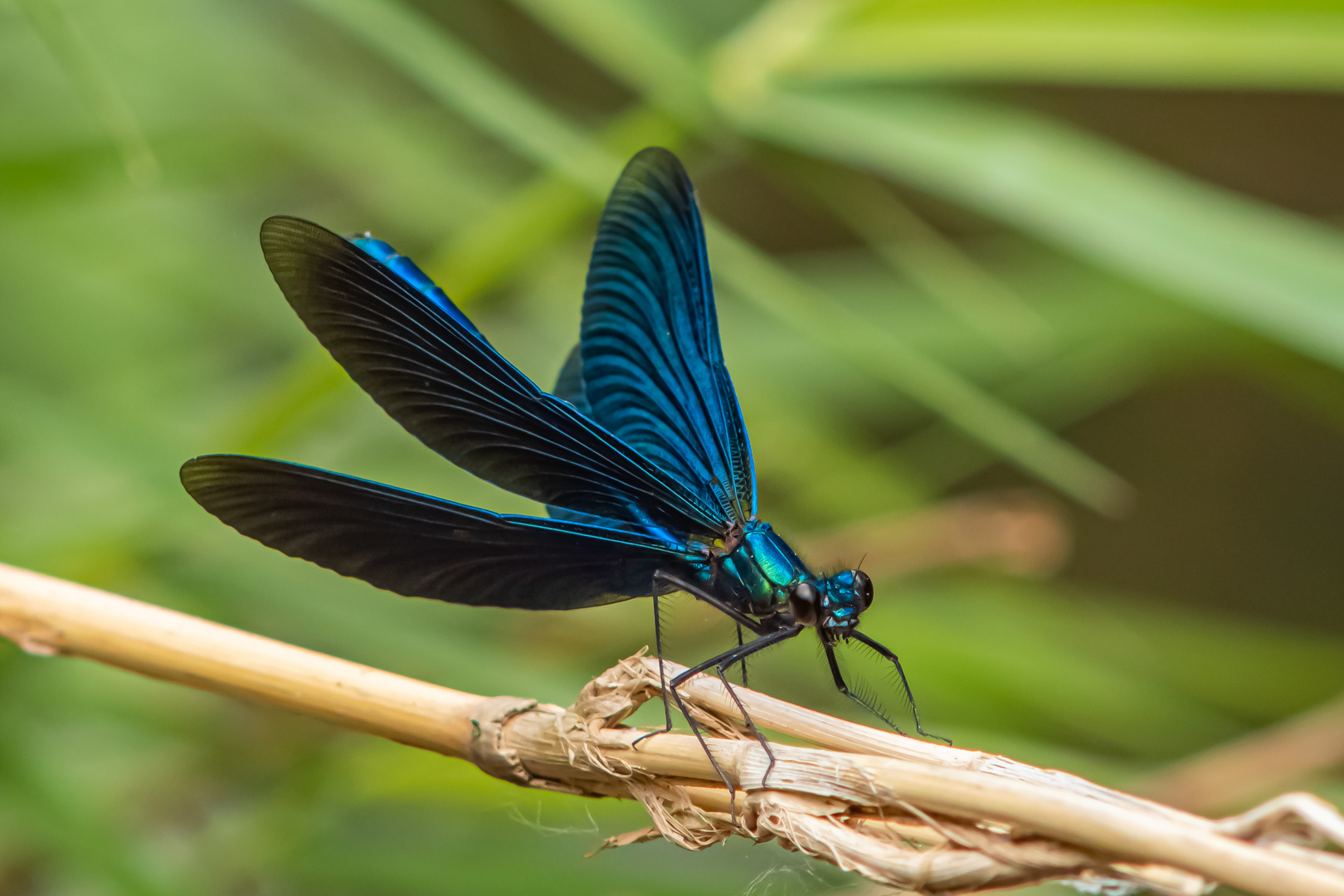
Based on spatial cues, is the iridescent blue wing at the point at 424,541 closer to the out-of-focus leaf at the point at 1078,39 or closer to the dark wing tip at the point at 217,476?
the dark wing tip at the point at 217,476

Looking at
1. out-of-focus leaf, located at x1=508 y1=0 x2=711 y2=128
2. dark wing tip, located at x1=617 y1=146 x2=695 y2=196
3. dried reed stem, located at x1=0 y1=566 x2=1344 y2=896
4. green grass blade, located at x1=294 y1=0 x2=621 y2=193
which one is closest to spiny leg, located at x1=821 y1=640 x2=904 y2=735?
dried reed stem, located at x1=0 y1=566 x2=1344 y2=896

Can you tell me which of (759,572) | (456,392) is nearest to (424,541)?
(456,392)

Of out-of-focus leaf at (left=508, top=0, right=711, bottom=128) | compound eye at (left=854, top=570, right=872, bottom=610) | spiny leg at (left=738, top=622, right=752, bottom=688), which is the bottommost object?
spiny leg at (left=738, top=622, right=752, bottom=688)

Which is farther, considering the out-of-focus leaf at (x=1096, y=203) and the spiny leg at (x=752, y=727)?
the out-of-focus leaf at (x=1096, y=203)

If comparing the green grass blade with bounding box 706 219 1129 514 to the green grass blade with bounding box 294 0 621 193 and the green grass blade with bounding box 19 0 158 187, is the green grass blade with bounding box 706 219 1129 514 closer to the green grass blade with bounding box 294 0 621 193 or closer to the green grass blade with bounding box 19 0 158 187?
the green grass blade with bounding box 294 0 621 193

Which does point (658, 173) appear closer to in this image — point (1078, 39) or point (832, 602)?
point (832, 602)

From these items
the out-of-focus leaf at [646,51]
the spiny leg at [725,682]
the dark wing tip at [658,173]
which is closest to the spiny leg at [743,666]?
the spiny leg at [725,682]
